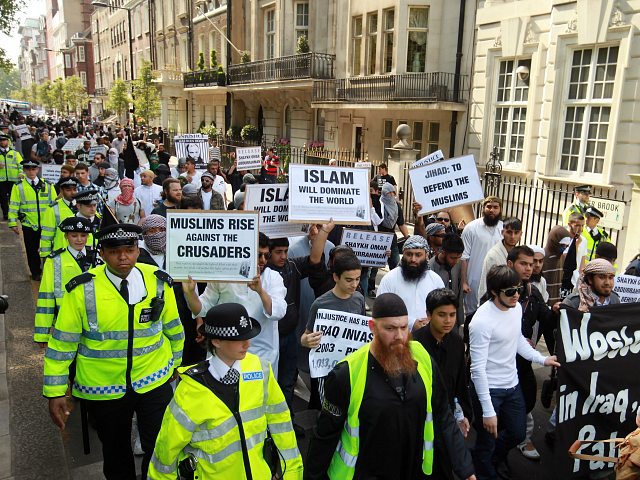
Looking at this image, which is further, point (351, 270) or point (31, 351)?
point (31, 351)

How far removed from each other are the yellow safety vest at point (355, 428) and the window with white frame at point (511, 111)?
12439 mm

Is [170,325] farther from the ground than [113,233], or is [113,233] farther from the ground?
[113,233]

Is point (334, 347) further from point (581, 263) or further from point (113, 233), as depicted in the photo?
point (581, 263)

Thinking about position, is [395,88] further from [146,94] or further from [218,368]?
[146,94]

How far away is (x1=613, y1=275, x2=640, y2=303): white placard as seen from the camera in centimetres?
484

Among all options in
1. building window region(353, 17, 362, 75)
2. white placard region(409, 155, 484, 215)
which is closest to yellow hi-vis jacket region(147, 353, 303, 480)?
white placard region(409, 155, 484, 215)

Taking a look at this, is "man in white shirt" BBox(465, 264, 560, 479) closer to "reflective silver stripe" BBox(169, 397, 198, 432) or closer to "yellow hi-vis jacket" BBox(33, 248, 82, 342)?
"reflective silver stripe" BBox(169, 397, 198, 432)

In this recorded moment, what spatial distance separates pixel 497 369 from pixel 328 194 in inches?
105

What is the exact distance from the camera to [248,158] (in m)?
12.0

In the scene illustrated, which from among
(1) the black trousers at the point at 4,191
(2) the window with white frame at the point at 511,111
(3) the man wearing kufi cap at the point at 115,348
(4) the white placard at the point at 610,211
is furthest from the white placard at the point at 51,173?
(2) the window with white frame at the point at 511,111

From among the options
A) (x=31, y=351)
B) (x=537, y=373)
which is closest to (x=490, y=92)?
(x=537, y=373)

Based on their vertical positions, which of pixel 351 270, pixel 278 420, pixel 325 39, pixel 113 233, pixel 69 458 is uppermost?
pixel 325 39

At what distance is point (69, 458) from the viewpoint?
4.33 meters

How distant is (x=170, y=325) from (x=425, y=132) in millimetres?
15556
